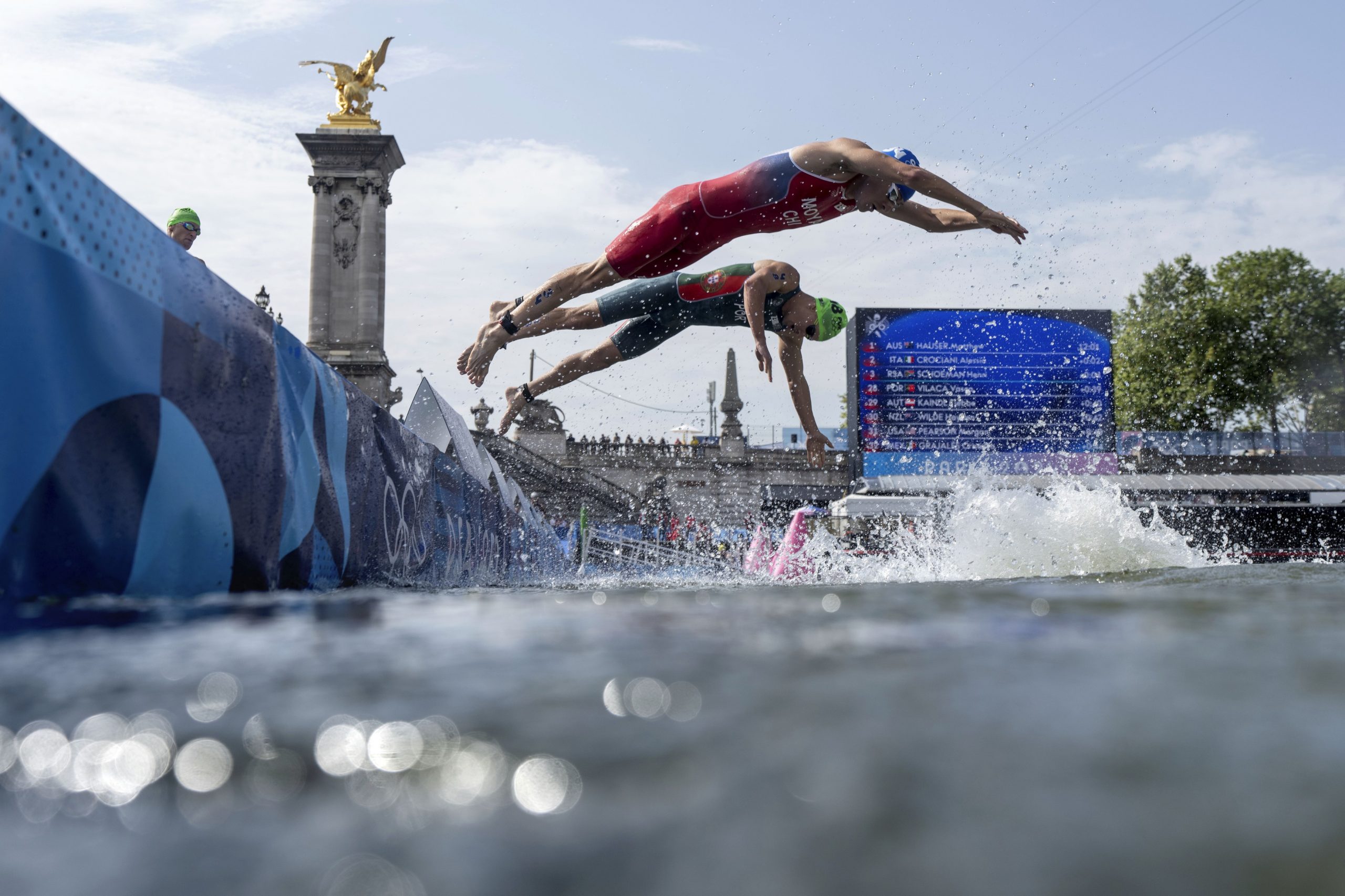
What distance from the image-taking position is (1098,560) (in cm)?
656

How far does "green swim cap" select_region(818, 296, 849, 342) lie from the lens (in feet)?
24.2

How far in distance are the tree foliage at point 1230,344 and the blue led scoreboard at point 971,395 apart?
908 inches

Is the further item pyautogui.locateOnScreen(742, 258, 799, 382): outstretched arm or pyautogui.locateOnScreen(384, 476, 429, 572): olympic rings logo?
pyautogui.locateOnScreen(742, 258, 799, 382): outstretched arm

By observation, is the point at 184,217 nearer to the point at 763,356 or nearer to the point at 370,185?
the point at 763,356

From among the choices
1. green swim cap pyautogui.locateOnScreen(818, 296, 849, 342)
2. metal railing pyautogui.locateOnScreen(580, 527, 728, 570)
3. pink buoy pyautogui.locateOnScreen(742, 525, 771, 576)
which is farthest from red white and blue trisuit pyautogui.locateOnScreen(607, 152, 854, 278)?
metal railing pyautogui.locateOnScreen(580, 527, 728, 570)

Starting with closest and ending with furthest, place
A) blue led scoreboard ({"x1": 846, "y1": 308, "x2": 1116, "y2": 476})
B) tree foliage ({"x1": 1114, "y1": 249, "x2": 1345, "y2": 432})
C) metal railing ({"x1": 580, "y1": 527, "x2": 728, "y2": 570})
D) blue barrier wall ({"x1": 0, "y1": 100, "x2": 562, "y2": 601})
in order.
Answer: blue barrier wall ({"x1": 0, "y1": 100, "x2": 562, "y2": 601}) → metal railing ({"x1": 580, "y1": 527, "x2": 728, "y2": 570}) → blue led scoreboard ({"x1": 846, "y1": 308, "x2": 1116, "y2": 476}) → tree foliage ({"x1": 1114, "y1": 249, "x2": 1345, "y2": 432})

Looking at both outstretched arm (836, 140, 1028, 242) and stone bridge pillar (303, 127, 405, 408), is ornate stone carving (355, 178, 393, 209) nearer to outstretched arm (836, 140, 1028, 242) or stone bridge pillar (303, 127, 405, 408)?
stone bridge pillar (303, 127, 405, 408)

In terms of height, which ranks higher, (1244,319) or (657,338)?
(1244,319)

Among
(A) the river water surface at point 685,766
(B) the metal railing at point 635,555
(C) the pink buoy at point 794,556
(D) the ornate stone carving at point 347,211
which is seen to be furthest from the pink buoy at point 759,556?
(D) the ornate stone carving at point 347,211

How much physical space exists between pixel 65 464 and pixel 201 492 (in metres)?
0.69

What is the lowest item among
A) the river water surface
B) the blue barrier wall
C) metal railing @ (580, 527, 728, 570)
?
metal railing @ (580, 527, 728, 570)

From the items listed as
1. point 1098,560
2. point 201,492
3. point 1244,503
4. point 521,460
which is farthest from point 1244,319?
point 201,492

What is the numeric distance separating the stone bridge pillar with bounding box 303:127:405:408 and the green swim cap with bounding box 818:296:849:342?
21.3m

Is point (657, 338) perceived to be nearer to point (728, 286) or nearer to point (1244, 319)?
point (728, 286)
